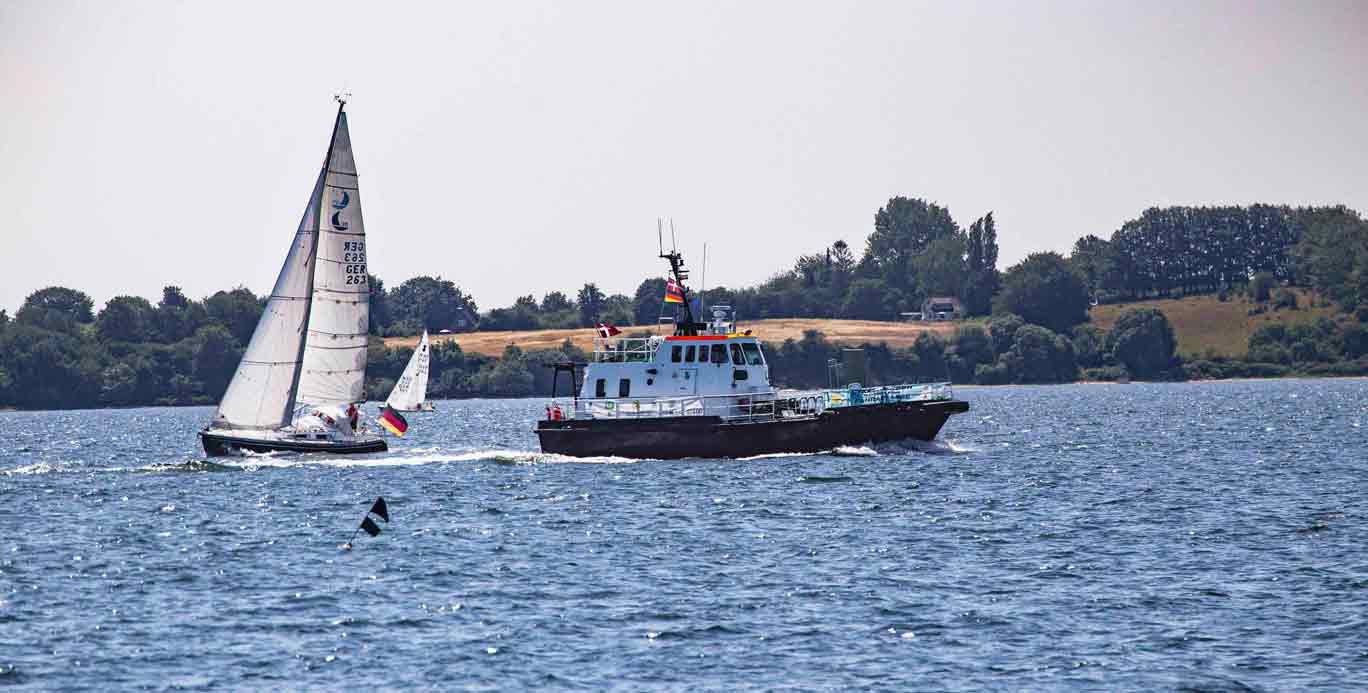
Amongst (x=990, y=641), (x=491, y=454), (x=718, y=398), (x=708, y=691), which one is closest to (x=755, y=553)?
(x=990, y=641)

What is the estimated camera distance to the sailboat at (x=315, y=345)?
62750 mm

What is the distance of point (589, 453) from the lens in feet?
200

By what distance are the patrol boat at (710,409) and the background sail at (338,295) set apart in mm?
8974

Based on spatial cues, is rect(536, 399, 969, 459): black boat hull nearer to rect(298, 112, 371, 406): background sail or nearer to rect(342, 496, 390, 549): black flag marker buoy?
rect(298, 112, 371, 406): background sail

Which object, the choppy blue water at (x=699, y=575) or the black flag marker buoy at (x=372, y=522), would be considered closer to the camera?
the choppy blue water at (x=699, y=575)

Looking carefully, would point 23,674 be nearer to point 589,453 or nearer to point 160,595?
point 160,595

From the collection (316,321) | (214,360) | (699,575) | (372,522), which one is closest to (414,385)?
Result: (316,321)

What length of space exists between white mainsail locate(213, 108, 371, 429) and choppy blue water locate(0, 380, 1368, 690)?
2.76 metres

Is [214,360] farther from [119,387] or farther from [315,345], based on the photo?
[315,345]

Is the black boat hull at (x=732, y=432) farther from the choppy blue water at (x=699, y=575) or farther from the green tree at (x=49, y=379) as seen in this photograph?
the green tree at (x=49, y=379)

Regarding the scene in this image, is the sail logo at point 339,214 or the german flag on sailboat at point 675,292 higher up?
the sail logo at point 339,214

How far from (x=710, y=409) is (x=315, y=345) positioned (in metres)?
16.0

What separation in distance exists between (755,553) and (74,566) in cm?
1527

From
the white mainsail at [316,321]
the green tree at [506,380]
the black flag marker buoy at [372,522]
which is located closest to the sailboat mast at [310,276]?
the white mainsail at [316,321]
